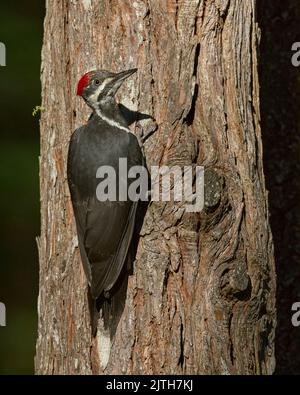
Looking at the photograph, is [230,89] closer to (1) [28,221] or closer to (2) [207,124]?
(2) [207,124]

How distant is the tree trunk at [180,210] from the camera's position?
14.7 feet

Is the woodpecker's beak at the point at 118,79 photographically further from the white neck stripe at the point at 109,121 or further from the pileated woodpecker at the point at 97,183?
the white neck stripe at the point at 109,121

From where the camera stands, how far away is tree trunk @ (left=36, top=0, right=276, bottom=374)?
14.7 feet

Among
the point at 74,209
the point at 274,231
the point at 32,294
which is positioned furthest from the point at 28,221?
the point at 74,209

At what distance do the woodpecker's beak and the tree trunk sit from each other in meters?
0.07

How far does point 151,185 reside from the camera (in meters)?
4.55
